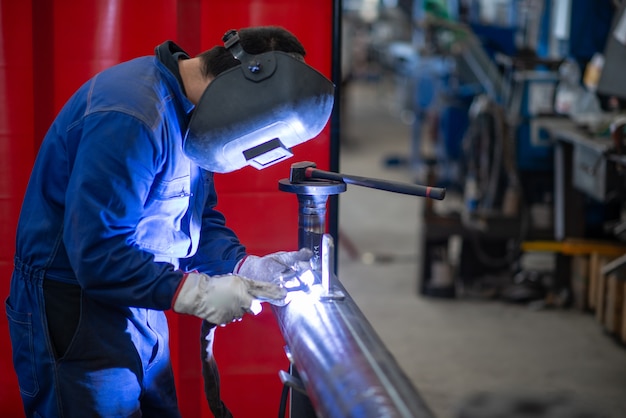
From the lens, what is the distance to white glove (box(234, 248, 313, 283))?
1.92 meters

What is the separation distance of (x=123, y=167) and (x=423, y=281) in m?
3.49

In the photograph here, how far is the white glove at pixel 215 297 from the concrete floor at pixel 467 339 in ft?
3.81

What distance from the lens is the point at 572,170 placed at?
468 cm

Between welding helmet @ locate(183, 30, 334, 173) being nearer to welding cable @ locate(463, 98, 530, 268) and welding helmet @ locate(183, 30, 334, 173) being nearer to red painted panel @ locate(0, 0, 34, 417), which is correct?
red painted panel @ locate(0, 0, 34, 417)

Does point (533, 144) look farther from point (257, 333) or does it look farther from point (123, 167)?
point (123, 167)

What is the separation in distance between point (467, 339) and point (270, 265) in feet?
8.49

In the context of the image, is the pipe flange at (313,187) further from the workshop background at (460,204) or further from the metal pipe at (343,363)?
the workshop background at (460,204)

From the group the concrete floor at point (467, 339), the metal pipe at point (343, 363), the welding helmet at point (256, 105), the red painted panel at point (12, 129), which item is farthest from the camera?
the concrete floor at point (467, 339)

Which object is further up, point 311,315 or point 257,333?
point 311,315

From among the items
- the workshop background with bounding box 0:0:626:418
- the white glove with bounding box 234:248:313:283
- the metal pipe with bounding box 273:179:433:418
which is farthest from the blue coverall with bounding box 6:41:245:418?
the workshop background with bounding box 0:0:626:418

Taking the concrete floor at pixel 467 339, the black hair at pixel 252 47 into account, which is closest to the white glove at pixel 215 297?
the black hair at pixel 252 47

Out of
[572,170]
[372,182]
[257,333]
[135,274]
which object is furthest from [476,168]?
[135,274]

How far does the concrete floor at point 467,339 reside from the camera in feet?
12.2

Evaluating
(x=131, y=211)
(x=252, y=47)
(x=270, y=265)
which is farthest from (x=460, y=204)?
(x=131, y=211)
